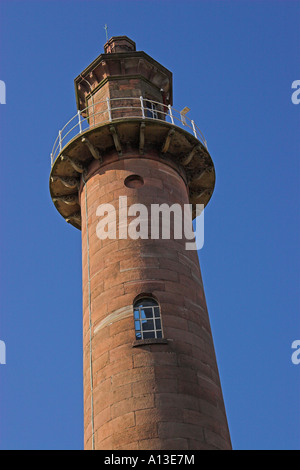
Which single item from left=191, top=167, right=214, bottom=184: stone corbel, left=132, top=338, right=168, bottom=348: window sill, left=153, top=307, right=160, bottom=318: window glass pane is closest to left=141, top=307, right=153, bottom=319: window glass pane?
left=153, top=307, right=160, bottom=318: window glass pane

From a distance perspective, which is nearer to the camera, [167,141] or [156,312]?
[156,312]

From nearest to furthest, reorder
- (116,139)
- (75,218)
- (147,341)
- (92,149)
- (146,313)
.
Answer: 1. (147,341)
2. (146,313)
3. (116,139)
4. (92,149)
5. (75,218)

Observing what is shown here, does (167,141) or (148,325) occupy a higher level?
(167,141)

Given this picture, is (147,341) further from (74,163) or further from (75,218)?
(75,218)

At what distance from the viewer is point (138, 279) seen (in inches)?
876

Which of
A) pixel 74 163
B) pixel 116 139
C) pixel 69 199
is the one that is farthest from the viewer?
pixel 69 199

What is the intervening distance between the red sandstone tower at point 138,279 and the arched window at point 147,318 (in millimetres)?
35

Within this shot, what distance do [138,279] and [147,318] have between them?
152cm

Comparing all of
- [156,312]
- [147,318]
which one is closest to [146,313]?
[147,318]

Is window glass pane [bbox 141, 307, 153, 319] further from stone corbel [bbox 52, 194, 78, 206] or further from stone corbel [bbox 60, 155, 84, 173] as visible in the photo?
stone corbel [bbox 52, 194, 78, 206]

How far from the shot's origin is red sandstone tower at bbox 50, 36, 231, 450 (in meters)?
19.4

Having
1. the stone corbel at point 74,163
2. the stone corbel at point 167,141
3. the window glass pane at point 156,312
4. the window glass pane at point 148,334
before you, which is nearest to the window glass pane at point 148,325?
the window glass pane at point 148,334

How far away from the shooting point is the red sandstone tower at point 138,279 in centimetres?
1939

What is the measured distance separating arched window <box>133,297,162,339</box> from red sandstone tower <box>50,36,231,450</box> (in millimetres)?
35
